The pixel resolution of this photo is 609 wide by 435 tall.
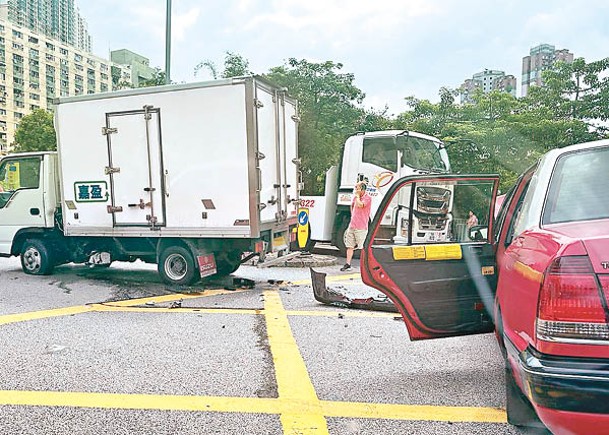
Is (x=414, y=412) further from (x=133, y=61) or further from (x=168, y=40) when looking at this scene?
(x=133, y=61)

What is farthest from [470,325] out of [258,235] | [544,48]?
[544,48]

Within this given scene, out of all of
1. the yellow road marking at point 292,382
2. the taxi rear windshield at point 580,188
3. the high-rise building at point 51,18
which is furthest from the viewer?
the high-rise building at point 51,18

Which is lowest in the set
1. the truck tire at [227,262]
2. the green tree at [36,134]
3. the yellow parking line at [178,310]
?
the yellow parking line at [178,310]

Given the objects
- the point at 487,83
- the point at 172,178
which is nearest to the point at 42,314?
the point at 172,178

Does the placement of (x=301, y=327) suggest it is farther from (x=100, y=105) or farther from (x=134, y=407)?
(x=100, y=105)

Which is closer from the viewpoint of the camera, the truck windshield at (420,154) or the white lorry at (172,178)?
the white lorry at (172,178)

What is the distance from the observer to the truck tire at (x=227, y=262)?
323 inches

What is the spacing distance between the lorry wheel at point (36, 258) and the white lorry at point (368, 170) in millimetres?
5137

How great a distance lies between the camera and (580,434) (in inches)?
84.1

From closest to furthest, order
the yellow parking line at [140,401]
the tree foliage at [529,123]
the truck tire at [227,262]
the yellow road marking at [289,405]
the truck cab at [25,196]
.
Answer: the yellow road marking at [289,405], the yellow parking line at [140,401], the truck tire at [227,262], the truck cab at [25,196], the tree foliage at [529,123]

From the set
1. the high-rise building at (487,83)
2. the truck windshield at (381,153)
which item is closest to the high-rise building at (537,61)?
the high-rise building at (487,83)

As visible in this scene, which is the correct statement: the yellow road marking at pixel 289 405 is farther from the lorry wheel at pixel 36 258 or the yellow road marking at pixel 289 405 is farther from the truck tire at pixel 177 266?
the lorry wheel at pixel 36 258

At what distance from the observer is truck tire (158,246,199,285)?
25.8 ft

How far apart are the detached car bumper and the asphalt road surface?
46.5 inches
